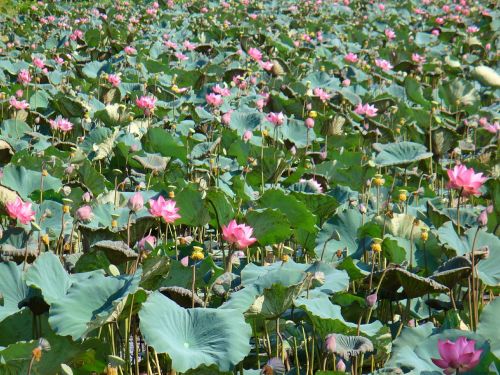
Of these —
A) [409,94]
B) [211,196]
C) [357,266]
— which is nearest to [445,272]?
[357,266]

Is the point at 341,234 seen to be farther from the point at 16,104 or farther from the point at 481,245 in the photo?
the point at 16,104

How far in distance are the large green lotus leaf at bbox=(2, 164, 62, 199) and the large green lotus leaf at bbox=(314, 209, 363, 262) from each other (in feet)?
3.70

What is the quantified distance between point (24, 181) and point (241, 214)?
92 centimetres

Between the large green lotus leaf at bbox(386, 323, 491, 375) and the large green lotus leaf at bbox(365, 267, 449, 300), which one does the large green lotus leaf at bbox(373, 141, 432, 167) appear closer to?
the large green lotus leaf at bbox(365, 267, 449, 300)

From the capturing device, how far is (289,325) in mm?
2410

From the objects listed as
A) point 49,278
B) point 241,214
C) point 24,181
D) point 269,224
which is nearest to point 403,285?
point 269,224

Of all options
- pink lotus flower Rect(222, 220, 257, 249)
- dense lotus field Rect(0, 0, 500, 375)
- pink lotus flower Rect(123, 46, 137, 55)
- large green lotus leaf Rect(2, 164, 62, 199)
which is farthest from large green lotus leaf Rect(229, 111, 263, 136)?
pink lotus flower Rect(222, 220, 257, 249)

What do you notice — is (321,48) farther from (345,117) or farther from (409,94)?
(345,117)

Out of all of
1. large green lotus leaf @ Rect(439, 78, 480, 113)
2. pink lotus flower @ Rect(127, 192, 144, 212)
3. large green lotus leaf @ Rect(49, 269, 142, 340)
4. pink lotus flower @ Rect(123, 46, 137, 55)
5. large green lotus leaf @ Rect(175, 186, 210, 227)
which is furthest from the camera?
pink lotus flower @ Rect(123, 46, 137, 55)

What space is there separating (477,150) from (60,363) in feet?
11.1

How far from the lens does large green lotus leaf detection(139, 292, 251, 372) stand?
6.55 feet

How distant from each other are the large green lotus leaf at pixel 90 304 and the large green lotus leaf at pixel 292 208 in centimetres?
97

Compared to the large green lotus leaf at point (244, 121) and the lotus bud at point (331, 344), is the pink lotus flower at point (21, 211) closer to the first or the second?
the lotus bud at point (331, 344)

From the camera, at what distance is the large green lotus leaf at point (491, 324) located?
2.15 meters
